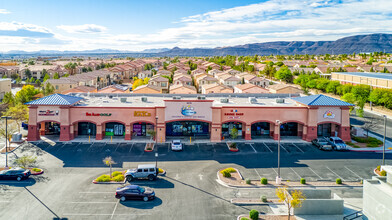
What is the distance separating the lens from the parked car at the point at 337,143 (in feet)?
146

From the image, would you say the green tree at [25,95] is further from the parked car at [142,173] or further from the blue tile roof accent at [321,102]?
the blue tile roof accent at [321,102]

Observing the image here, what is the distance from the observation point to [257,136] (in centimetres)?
5141

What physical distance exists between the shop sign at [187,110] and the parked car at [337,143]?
20605 millimetres

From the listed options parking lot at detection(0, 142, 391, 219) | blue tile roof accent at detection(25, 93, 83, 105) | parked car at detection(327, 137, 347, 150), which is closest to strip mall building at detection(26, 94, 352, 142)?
blue tile roof accent at detection(25, 93, 83, 105)

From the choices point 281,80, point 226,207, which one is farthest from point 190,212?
point 281,80

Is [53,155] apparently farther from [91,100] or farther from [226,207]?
[226,207]

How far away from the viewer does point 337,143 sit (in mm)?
45344

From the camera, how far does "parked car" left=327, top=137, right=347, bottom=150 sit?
1754 inches

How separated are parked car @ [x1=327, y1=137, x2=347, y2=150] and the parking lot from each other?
135 cm

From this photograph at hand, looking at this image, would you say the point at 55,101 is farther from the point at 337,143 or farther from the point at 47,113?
the point at 337,143

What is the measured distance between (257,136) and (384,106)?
45.9 m

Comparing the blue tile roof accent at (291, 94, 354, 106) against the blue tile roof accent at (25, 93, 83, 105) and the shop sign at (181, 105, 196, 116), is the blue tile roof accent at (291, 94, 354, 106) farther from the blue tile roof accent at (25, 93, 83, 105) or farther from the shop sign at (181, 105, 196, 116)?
the blue tile roof accent at (25, 93, 83, 105)

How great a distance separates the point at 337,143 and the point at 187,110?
2230 centimetres

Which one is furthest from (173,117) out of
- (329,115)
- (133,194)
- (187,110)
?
(329,115)
